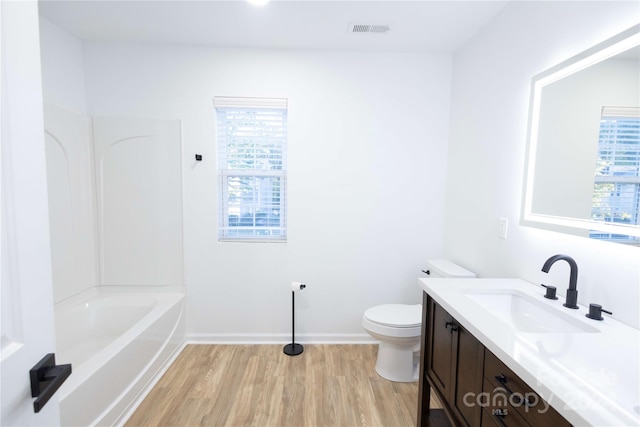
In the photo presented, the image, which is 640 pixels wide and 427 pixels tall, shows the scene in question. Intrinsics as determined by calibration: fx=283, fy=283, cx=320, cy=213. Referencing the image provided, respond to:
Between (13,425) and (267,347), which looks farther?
(267,347)

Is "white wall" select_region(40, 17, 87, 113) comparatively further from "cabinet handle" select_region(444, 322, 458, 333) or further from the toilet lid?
"cabinet handle" select_region(444, 322, 458, 333)

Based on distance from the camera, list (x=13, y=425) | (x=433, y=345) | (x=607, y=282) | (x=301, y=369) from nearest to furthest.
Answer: (x=13, y=425)
(x=607, y=282)
(x=433, y=345)
(x=301, y=369)

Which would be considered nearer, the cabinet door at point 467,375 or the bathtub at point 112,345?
the cabinet door at point 467,375

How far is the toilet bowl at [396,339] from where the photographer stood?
201 centimetres

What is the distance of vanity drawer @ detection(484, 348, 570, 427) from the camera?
2.53 feet

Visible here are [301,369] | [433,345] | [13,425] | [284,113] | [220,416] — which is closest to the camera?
[13,425]

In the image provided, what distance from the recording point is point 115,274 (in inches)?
100

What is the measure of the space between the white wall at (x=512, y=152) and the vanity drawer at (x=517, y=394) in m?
0.58

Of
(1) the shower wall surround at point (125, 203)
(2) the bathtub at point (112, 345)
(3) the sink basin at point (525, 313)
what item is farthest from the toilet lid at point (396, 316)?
(1) the shower wall surround at point (125, 203)

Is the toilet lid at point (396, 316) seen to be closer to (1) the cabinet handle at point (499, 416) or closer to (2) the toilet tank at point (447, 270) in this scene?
(2) the toilet tank at point (447, 270)

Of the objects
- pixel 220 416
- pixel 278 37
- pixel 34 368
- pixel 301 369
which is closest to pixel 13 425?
pixel 34 368

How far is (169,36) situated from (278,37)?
868mm

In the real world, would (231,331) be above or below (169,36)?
below

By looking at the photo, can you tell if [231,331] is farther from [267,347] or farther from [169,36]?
[169,36]
